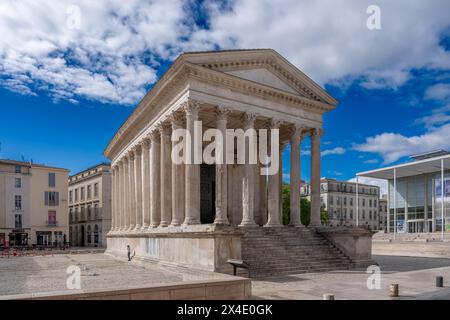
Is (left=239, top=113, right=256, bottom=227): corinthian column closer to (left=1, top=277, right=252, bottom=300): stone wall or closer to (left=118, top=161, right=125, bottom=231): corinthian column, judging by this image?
(left=1, top=277, right=252, bottom=300): stone wall

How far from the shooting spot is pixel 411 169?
6931 centimetres

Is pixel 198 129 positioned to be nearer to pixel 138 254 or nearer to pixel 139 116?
pixel 139 116

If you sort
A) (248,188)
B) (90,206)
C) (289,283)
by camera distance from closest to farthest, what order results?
(289,283) < (248,188) < (90,206)

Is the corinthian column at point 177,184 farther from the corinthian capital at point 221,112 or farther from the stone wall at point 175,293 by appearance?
the stone wall at point 175,293

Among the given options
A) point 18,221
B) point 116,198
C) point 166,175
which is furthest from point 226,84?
point 18,221

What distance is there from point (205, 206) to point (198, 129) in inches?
483

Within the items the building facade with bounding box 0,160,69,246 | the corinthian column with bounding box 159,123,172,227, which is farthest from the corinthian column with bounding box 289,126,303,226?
the building facade with bounding box 0,160,69,246

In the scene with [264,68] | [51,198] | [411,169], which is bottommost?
[51,198]

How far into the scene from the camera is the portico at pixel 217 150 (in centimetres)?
2300

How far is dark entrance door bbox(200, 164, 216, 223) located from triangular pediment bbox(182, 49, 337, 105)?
35.2ft

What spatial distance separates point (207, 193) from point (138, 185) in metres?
6.35

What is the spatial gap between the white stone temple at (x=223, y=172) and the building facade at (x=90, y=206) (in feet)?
109

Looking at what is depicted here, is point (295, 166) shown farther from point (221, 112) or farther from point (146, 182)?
point (146, 182)

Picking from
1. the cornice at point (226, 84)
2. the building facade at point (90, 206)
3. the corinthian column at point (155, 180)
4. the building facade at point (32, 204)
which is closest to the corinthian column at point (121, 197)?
the cornice at point (226, 84)
